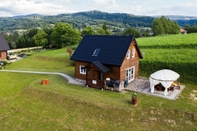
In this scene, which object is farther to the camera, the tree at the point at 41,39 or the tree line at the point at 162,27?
the tree at the point at 41,39

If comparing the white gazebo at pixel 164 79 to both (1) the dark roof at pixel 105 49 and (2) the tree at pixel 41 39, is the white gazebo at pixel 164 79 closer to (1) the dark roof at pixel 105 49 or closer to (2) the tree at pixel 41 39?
→ (1) the dark roof at pixel 105 49

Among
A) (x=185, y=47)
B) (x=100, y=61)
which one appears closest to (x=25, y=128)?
(x=100, y=61)

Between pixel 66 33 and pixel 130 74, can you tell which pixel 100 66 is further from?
pixel 66 33

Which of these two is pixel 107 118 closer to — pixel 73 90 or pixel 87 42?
pixel 73 90

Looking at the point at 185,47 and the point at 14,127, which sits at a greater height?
the point at 185,47

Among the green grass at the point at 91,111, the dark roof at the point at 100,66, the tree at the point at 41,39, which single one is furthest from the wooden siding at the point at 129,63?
the tree at the point at 41,39

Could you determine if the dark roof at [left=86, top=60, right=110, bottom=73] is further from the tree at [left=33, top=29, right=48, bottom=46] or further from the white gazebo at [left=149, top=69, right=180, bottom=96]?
the tree at [left=33, top=29, right=48, bottom=46]

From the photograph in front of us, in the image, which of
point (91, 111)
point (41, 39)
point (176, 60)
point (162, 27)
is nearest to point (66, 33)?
point (41, 39)
